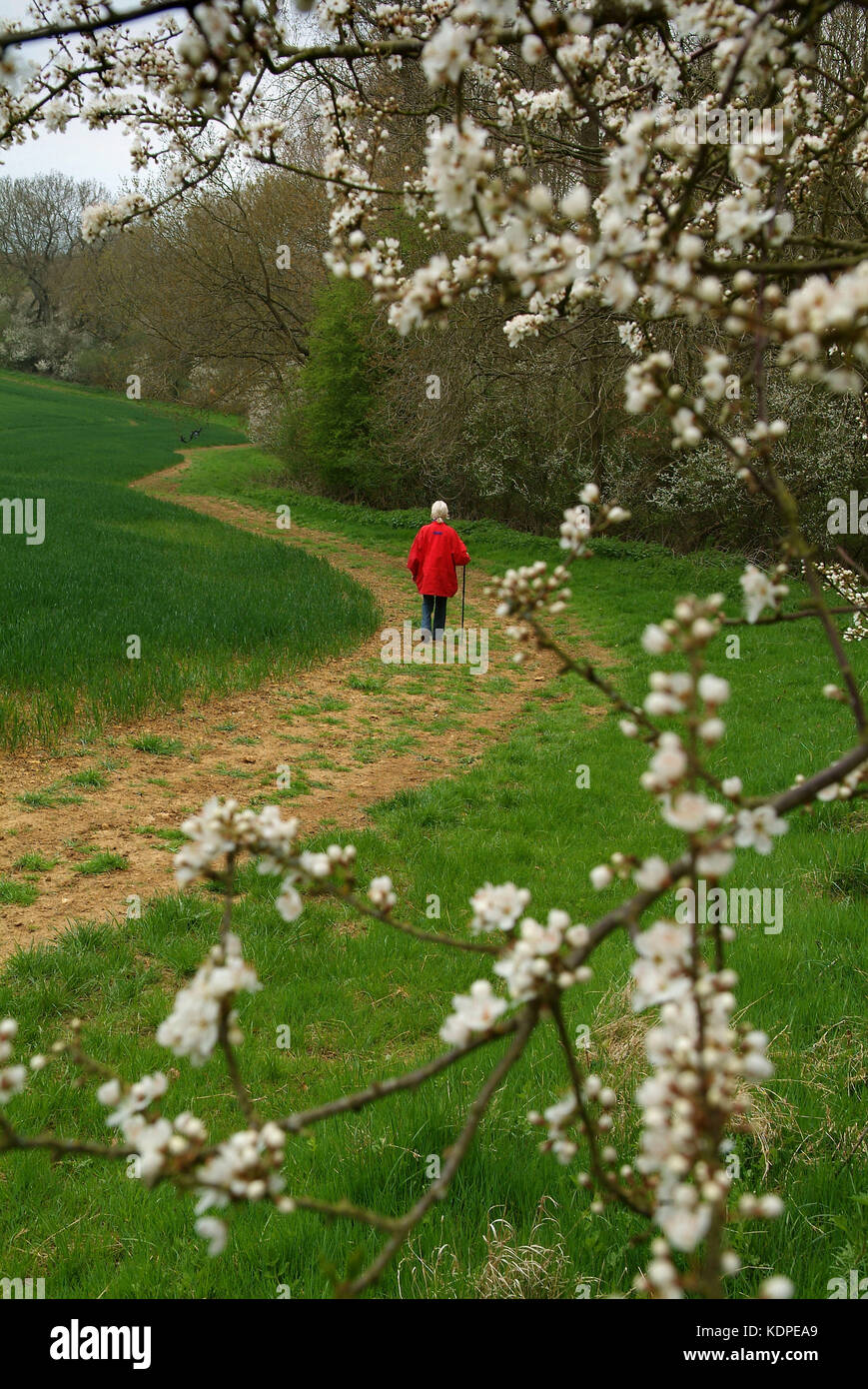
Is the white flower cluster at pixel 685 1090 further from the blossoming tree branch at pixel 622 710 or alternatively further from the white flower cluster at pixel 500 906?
the white flower cluster at pixel 500 906

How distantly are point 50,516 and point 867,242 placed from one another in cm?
1914

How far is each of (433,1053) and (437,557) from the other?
809 cm

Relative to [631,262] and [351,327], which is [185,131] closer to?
[631,262]

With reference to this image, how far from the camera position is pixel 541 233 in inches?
64.6

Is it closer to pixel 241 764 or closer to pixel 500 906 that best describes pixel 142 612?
pixel 241 764

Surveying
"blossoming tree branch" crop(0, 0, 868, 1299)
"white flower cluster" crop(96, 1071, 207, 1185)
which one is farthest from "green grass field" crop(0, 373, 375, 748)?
"white flower cluster" crop(96, 1071, 207, 1185)

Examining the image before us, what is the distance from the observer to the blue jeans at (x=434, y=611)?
12.2 meters

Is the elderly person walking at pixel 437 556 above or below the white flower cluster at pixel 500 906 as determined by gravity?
above

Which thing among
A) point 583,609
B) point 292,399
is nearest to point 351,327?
point 292,399

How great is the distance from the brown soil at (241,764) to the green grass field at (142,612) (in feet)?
1.08

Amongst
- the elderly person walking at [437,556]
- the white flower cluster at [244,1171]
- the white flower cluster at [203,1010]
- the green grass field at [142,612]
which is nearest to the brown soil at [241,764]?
the green grass field at [142,612]

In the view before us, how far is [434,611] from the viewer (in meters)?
12.2

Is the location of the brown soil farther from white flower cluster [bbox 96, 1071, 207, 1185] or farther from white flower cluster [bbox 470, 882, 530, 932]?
white flower cluster [bbox 470, 882, 530, 932]

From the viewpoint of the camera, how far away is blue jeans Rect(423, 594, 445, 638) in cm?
1216
